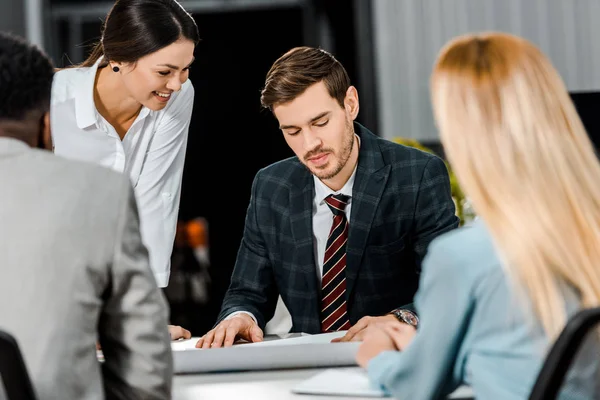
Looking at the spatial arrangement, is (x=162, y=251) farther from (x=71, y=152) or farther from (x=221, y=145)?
(x=221, y=145)

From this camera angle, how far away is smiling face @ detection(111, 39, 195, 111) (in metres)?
2.48

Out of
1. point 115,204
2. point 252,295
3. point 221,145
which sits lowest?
point 221,145

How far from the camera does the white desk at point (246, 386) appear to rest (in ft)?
4.77

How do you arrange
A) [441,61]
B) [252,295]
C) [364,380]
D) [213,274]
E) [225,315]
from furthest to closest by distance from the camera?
[213,274]
[252,295]
[225,315]
[364,380]
[441,61]

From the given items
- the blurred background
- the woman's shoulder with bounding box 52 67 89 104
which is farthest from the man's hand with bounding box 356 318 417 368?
the blurred background

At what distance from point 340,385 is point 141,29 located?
1.39m

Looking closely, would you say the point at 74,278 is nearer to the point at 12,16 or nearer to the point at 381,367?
the point at 381,367

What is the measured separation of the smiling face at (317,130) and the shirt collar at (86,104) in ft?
1.79

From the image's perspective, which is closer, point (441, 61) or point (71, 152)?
point (441, 61)

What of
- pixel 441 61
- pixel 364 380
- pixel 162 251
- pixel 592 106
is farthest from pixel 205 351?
pixel 592 106

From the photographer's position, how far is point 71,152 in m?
2.61

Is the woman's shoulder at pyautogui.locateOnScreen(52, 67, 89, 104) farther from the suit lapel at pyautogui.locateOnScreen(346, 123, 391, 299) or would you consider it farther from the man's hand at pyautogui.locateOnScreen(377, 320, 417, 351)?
the man's hand at pyautogui.locateOnScreen(377, 320, 417, 351)

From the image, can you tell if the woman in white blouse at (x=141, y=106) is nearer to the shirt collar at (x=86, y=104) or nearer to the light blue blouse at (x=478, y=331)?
the shirt collar at (x=86, y=104)

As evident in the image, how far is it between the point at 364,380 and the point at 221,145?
610 cm
